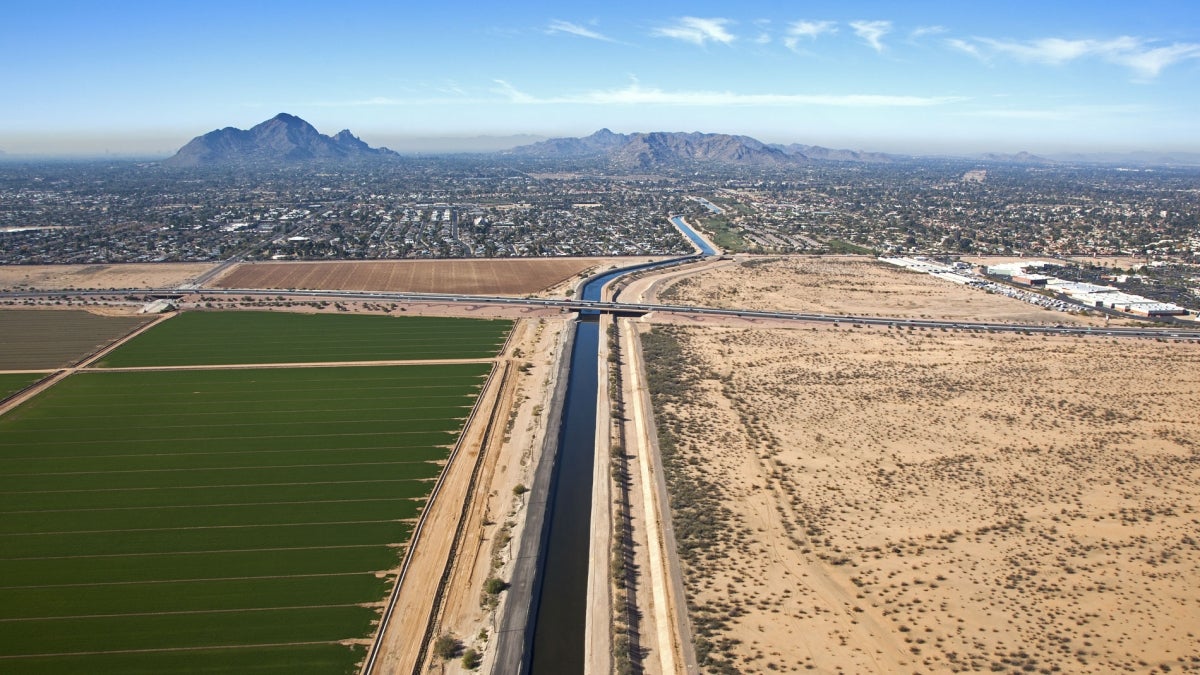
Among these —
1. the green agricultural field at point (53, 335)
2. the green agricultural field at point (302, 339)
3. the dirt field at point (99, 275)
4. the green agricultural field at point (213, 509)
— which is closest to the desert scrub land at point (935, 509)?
the green agricultural field at point (213, 509)

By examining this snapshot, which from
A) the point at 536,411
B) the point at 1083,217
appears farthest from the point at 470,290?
the point at 1083,217

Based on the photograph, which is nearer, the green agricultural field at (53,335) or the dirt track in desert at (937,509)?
the dirt track in desert at (937,509)

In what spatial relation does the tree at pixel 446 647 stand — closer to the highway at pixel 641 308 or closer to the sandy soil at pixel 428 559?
the sandy soil at pixel 428 559

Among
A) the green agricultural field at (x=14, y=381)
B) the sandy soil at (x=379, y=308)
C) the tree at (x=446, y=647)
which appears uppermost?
the sandy soil at (x=379, y=308)

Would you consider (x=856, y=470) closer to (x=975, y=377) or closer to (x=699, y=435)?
(x=699, y=435)

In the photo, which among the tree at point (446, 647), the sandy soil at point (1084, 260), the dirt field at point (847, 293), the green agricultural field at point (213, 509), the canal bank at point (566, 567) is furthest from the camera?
the sandy soil at point (1084, 260)

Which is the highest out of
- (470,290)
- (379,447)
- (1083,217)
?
(1083,217)

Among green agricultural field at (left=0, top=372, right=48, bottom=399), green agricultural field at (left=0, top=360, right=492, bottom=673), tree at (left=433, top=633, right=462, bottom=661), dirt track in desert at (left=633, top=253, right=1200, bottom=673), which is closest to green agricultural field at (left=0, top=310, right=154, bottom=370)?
green agricultural field at (left=0, top=372, right=48, bottom=399)

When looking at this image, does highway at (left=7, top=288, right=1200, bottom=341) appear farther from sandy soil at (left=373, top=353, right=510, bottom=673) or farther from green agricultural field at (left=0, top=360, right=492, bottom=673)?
sandy soil at (left=373, top=353, right=510, bottom=673)
